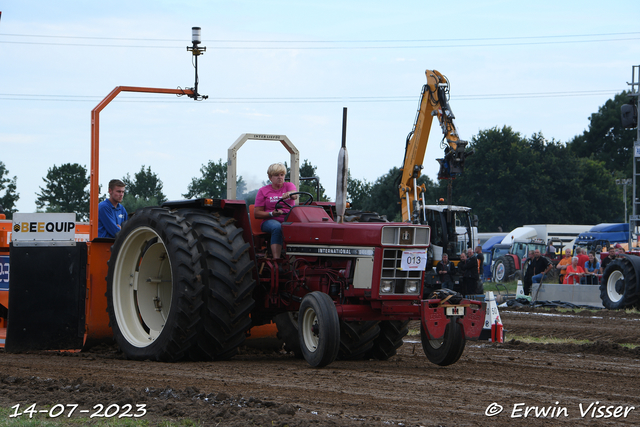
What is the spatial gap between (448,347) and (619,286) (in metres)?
12.4

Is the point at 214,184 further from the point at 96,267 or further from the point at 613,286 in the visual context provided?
the point at 96,267

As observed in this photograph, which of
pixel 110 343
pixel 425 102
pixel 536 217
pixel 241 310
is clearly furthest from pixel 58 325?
pixel 536 217

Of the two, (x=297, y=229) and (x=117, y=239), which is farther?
(x=117, y=239)

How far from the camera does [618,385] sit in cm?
663

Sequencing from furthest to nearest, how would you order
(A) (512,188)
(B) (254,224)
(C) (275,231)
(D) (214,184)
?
(A) (512,188)
(D) (214,184)
(B) (254,224)
(C) (275,231)

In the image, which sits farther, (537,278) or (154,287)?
(537,278)

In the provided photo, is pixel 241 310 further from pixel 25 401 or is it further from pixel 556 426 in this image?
pixel 556 426

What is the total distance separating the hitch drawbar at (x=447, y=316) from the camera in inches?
284

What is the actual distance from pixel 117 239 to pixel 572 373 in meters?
4.85

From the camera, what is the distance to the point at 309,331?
7.38m

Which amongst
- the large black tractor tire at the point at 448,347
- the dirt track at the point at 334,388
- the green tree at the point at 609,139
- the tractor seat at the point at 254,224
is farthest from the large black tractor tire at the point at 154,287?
the green tree at the point at 609,139

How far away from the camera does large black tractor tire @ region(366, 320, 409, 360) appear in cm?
844

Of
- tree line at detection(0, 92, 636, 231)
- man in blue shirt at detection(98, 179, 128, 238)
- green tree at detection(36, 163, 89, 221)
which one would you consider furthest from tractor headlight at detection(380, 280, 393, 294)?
green tree at detection(36, 163, 89, 221)

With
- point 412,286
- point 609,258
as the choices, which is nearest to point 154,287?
point 412,286
